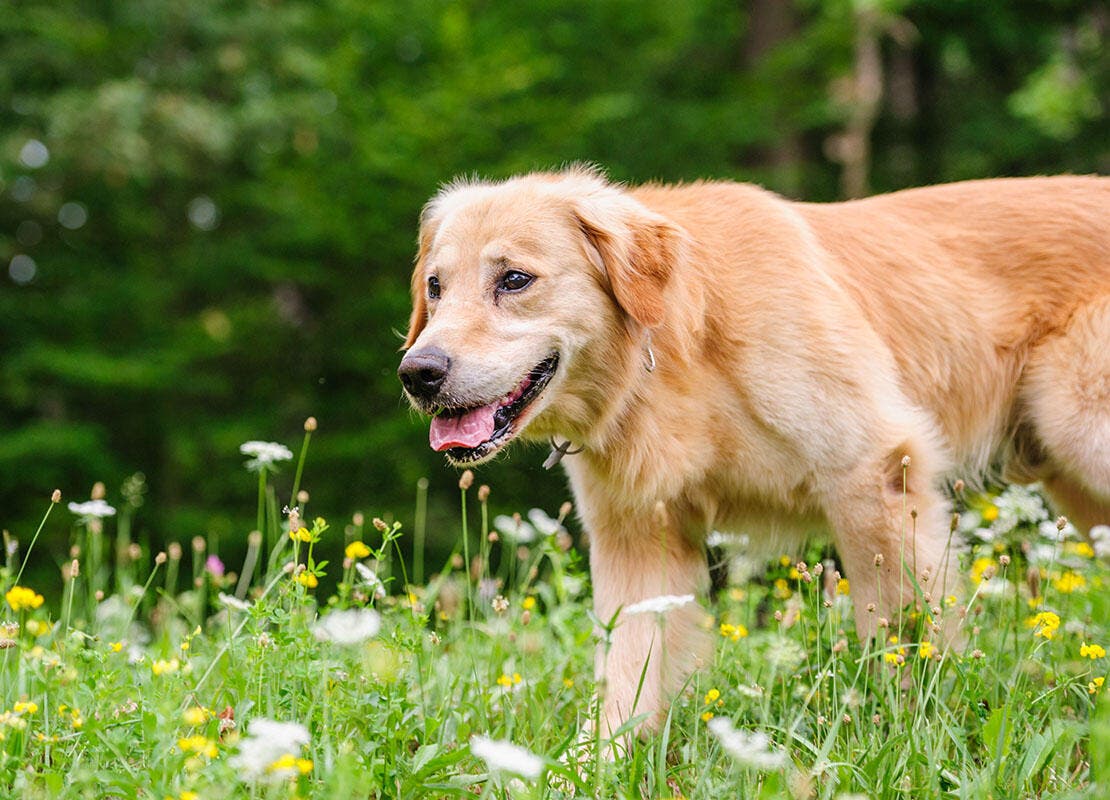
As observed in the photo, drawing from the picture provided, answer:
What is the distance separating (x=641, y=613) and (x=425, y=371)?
107 cm

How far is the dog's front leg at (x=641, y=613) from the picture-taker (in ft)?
12.3

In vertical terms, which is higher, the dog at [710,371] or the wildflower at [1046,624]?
the dog at [710,371]

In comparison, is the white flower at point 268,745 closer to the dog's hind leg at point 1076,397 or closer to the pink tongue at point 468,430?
the pink tongue at point 468,430

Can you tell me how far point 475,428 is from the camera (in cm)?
350

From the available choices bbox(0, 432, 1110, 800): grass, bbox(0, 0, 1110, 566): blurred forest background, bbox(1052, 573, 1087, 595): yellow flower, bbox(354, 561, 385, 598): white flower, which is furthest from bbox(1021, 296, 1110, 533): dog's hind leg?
bbox(0, 0, 1110, 566): blurred forest background

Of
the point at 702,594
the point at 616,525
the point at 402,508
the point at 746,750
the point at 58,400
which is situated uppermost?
the point at 746,750

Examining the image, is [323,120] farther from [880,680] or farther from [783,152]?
[880,680]

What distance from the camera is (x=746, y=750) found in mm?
2023

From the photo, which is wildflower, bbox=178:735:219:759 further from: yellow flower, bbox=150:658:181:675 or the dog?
the dog

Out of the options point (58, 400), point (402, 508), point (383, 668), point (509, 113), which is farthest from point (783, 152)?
point (383, 668)

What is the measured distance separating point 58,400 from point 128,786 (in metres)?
12.3

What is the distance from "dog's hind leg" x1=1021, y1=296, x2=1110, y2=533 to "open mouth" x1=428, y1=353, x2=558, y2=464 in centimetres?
192

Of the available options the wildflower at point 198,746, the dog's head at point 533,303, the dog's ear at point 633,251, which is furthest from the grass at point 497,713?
the dog's ear at point 633,251

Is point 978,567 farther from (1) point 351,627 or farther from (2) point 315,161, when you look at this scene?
(2) point 315,161
